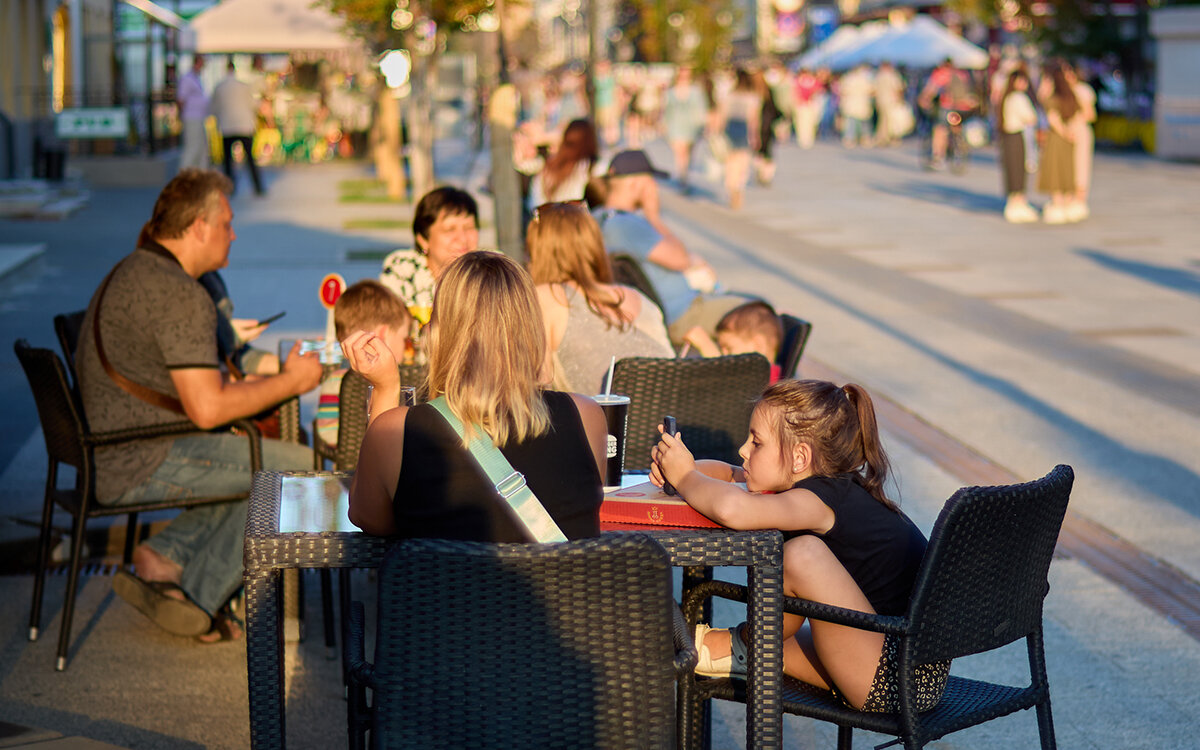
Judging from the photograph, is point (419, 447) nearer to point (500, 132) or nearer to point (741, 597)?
point (741, 597)

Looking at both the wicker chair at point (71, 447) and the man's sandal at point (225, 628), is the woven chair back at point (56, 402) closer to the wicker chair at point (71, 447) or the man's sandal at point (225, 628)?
the wicker chair at point (71, 447)

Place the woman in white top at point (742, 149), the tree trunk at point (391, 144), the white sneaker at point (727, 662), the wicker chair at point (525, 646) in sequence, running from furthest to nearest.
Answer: the tree trunk at point (391, 144), the woman in white top at point (742, 149), the white sneaker at point (727, 662), the wicker chair at point (525, 646)

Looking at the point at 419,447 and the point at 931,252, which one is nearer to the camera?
the point at 419,447

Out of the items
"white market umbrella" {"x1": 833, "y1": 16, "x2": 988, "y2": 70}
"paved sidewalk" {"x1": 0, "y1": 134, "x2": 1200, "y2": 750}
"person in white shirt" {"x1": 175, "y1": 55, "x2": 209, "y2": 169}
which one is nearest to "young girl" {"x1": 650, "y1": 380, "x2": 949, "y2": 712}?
"paved sidewalk" {"x1": 0, "y1": 134, "x2": 1200, "y2": 750}

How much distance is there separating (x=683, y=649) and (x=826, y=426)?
57cm

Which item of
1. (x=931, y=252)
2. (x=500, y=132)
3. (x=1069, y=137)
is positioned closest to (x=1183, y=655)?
(x=500, y=132)

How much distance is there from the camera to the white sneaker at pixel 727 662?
3203 mm

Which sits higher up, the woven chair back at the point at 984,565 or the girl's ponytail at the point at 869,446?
the girl's ponytail at the point at 869,446

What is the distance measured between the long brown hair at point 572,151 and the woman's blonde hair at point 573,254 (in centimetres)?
472

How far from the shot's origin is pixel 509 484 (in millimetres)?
2801

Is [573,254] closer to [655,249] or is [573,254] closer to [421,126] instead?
[655,249]

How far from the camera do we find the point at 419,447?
281 centimetres

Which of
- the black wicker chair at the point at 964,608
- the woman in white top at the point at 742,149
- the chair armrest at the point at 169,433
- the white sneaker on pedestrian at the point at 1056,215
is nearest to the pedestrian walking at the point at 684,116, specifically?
the woman in white top at the point at 742,149

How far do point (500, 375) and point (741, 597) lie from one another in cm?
85
